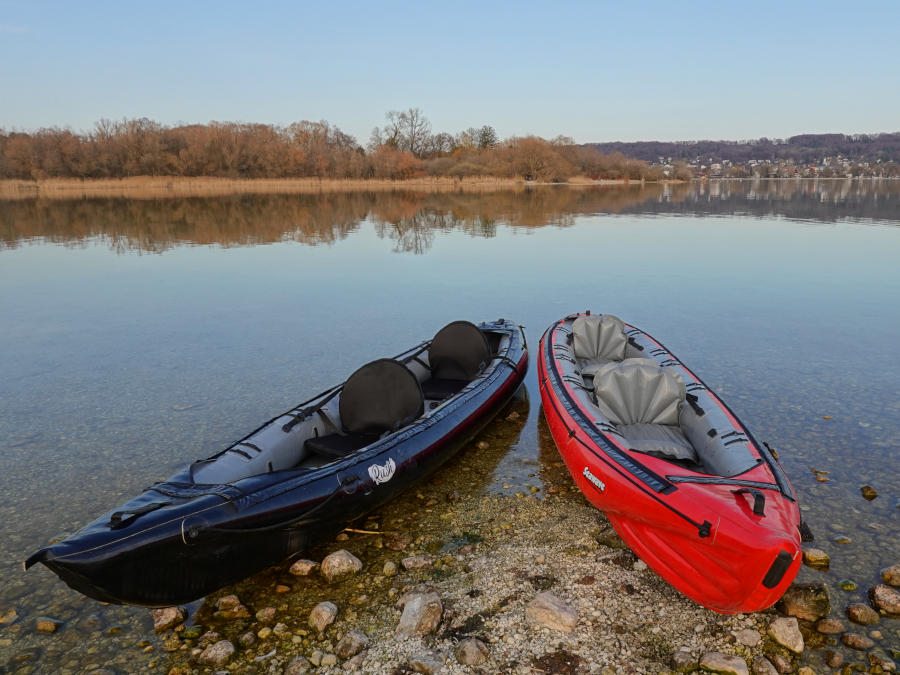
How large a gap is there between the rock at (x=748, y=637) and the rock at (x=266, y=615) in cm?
286

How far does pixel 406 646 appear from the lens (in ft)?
11.3

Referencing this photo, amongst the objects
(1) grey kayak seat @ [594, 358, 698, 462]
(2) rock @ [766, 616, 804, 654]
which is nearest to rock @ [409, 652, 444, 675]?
(2) rock @ [766, 616, 804, 654]

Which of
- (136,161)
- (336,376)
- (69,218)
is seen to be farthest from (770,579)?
(136,161)

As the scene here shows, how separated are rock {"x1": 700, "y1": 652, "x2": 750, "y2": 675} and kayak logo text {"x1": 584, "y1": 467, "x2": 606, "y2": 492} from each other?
1328 millimetres

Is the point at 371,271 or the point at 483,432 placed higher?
the point at 371,271

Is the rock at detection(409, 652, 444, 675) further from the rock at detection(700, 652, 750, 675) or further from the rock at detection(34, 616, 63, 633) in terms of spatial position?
the rock at detection(34, 616, 63, 633)

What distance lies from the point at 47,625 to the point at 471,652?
2.65 metres

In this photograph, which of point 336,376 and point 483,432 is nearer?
point 483,432

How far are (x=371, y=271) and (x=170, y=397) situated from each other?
869 cm

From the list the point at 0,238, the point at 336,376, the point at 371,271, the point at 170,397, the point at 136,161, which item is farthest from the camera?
the point at 136,161

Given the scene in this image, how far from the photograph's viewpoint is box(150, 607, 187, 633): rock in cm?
364

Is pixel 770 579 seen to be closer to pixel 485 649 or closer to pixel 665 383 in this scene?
pixel 485 649

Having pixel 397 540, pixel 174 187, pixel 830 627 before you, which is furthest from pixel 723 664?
pixel 174 187

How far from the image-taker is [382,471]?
4.63 metres
